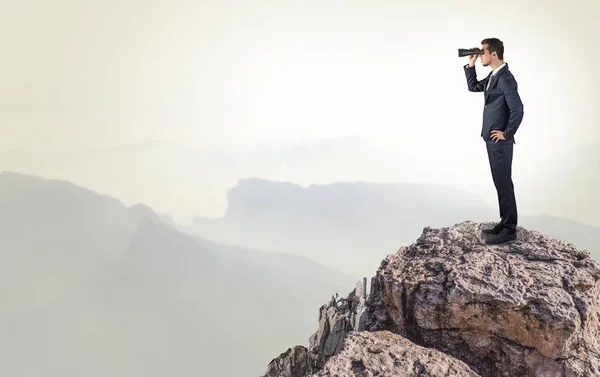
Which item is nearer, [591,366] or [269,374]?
[591,366]

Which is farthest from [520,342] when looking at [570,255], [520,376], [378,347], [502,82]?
[502,82]

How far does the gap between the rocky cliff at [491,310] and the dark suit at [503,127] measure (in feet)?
1.54

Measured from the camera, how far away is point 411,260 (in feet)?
17.9

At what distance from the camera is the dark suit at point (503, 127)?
5266mm

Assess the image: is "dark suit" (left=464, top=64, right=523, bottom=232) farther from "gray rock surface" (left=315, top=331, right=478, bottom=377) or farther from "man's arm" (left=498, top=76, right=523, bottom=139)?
"gray rock surface" (left=315, top=331, right=478, bottom=377)

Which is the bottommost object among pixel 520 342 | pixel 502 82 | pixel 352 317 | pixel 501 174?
pixel 352 317

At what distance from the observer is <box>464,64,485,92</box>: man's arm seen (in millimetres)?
5898

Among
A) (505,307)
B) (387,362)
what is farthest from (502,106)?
(387,362)

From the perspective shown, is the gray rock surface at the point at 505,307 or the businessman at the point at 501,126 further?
the businessman at the point at 501,126

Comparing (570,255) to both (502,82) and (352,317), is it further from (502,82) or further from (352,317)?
(352,317)

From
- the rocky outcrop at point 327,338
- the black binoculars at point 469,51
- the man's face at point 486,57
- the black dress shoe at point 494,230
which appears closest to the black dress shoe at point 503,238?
the black dress shoe at point 494,230

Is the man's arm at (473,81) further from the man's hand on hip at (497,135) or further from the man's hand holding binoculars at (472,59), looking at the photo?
the man's hand on hip at (497,135)

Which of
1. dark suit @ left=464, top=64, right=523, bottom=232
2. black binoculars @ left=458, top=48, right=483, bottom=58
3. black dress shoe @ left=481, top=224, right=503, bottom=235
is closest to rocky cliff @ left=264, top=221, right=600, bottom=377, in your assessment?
black dress shoe @ left=481, top=224, right=503, bottom=235

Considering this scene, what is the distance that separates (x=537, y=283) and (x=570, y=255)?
2.85 ft
